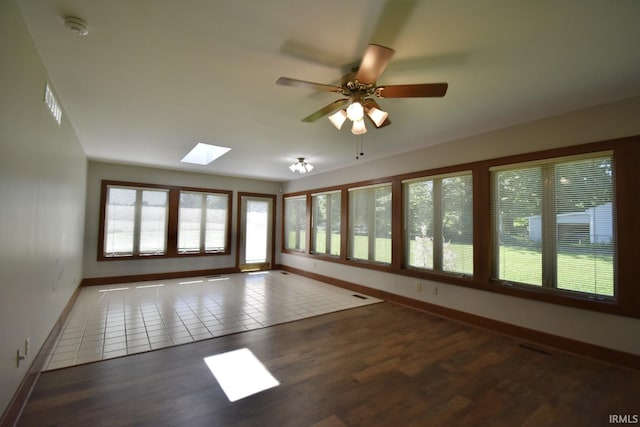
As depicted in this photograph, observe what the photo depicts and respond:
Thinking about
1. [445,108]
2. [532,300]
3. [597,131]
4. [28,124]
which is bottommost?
[532,300]

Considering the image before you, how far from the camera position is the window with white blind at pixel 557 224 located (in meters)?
2.79

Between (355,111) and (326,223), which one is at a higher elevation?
(355,111)

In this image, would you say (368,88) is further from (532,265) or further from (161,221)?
(161,221)

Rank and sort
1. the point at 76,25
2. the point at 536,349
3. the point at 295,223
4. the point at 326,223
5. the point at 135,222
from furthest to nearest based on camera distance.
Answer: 1. the point at 295,223
2. the point at 326,223
3. the point at 135,222
4. the point at 536,349
5. the point at 76,25

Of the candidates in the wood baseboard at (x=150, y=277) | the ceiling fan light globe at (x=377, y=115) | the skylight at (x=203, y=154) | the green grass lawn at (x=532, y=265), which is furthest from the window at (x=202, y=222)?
the ceiling fan light globe at (x=377, y=115)

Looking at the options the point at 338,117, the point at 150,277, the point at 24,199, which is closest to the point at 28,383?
the point at 24,199

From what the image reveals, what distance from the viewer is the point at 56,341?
295cm

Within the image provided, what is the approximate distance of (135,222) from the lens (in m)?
6.05

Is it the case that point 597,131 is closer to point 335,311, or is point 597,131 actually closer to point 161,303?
point 335,311

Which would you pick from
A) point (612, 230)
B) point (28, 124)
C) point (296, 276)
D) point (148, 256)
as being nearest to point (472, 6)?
point (612, 230)

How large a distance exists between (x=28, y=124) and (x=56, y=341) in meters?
2.38

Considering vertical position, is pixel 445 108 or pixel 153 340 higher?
pixel 445 108

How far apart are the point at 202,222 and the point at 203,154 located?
2124 millimetres
